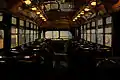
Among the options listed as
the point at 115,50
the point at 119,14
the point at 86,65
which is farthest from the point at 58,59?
the point at 119,14

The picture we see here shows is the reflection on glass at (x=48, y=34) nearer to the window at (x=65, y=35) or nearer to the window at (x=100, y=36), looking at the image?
the window at (x=65, y=35)

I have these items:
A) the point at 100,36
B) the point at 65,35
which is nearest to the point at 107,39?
the point at 100,36

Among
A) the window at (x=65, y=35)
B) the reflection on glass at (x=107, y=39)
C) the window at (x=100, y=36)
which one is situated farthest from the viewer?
the window at (x=65, y=35)

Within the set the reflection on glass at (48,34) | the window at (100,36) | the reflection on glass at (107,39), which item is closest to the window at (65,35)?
the reflection on glass at (48,34)

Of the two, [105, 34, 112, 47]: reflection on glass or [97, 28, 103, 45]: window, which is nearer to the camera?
[105, 34, 112, 47]: reflection on glass

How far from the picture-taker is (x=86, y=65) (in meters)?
10.7

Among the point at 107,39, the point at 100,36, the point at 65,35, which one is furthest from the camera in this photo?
the point at 65,35

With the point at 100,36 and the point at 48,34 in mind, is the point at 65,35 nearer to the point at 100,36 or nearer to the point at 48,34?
the point at 48,34

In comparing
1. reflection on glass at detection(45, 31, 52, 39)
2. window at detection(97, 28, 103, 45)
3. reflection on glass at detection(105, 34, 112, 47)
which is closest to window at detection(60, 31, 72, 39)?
reflection on glass at detection(45, 31, 52, 39)

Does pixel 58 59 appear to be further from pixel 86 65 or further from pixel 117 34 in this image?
pixel 117 34

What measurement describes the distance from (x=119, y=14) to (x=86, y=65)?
10.3 ft

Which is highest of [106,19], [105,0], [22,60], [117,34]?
[105,0]

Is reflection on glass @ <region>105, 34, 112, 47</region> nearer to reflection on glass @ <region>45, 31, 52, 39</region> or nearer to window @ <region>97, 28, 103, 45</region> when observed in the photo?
window @ <region>97, 28, 103, 45</region>

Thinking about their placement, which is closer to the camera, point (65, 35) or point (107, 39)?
point (107, 39)
